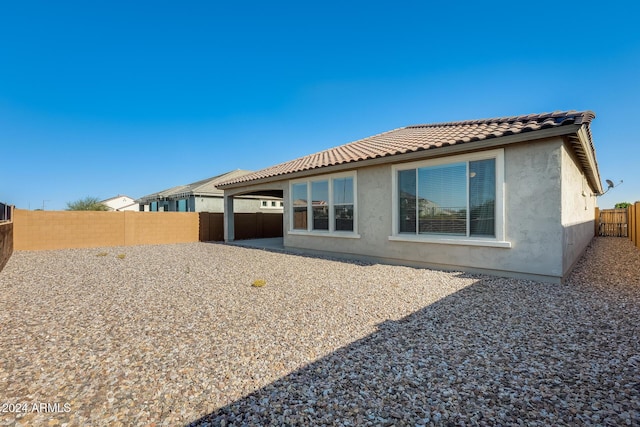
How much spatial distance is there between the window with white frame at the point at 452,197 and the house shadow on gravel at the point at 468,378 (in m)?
3.05

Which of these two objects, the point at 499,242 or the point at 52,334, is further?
the point at 499,242

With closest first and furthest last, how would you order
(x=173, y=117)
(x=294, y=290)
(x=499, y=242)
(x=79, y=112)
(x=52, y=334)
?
1. (x=52, y=334)
2. (x=294, y=290)
3. (x=499, y=242)
4. (x=79, y=112)
5. (x=173, y=117)

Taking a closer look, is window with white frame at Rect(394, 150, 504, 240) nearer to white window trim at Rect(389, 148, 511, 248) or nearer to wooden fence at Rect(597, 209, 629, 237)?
white window trim at Rect(389, 148, 511, 248)

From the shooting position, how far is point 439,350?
3328 millimetres

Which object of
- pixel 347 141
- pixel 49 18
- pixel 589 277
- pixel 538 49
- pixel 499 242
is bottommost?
pixel 589 277

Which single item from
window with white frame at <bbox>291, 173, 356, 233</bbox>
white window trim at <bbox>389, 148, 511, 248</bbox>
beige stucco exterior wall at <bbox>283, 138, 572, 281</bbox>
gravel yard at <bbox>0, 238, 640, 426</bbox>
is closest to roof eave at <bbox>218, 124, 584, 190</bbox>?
white window trim at <bbox>389, 148, 511, 248</bbox>

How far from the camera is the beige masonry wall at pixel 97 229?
43.6 feet

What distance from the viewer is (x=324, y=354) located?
3.28 metres

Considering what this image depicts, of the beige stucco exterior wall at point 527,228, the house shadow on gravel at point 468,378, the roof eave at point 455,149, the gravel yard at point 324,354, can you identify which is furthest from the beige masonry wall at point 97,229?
the house shadow on gravel at point 468,378

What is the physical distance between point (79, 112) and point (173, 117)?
15.3 ft

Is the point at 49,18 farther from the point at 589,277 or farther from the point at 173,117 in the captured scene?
the point at 589,277

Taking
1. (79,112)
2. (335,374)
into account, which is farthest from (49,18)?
(335,374)

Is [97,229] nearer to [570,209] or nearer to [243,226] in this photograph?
[243,226]

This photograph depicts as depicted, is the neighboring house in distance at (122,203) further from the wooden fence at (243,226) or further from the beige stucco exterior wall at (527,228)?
the beige stucco exterior wall at (527,228)
